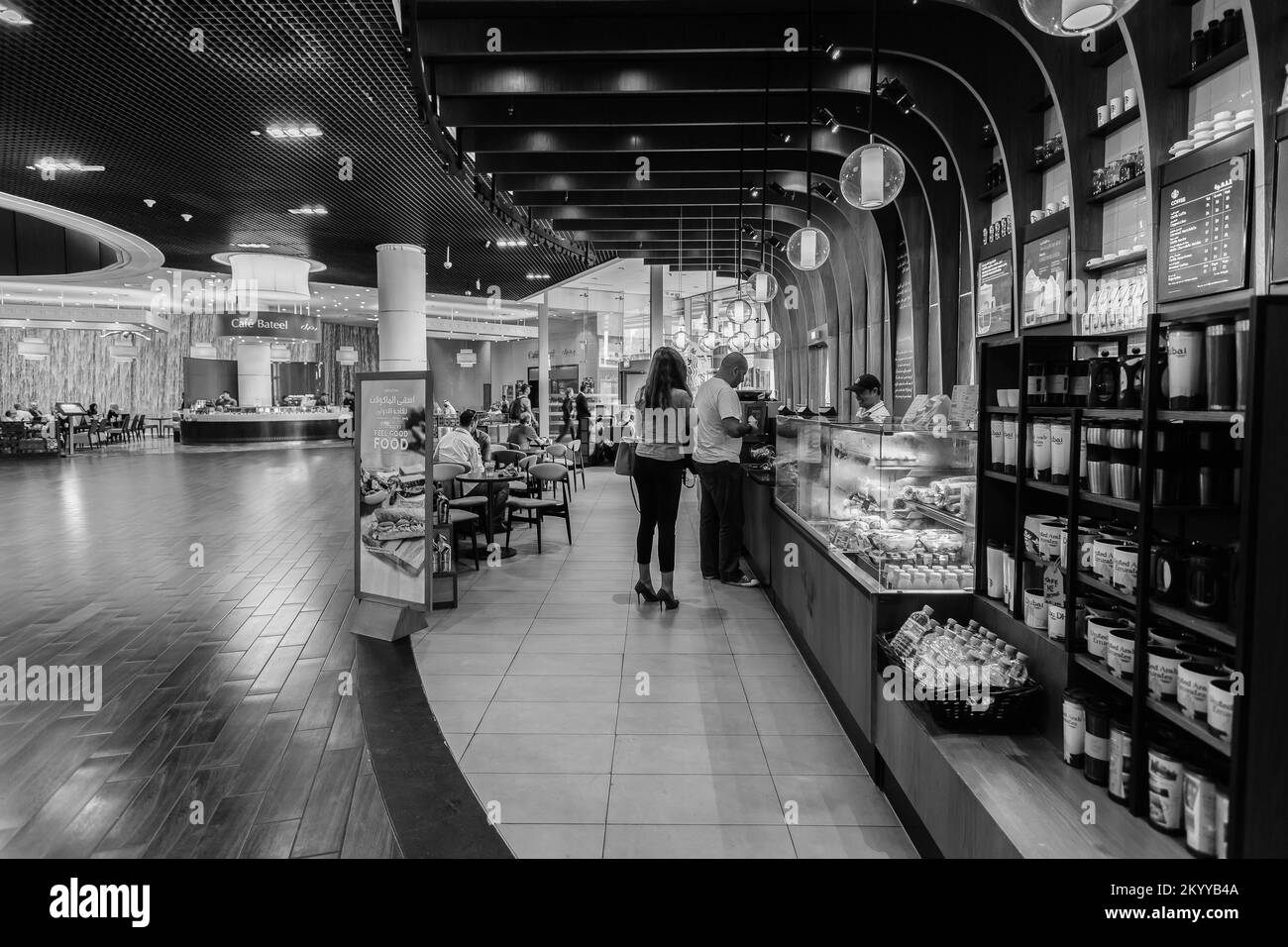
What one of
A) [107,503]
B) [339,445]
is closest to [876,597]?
[107,503]

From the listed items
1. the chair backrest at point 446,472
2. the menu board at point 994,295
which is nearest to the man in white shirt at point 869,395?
the menu board at point 994,295

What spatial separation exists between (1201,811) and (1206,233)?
3.33 meters

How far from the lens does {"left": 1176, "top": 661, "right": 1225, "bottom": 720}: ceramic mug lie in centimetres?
166

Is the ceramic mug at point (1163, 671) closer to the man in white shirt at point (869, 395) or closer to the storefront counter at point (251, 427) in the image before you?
the man in white shirt at point (869, 395)

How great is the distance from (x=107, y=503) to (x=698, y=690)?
31.1 ft

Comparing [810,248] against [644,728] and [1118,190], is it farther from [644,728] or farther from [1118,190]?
[644,728]

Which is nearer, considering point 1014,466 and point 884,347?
point 1014,466

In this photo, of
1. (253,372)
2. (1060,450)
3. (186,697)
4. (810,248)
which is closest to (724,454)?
(810,248)

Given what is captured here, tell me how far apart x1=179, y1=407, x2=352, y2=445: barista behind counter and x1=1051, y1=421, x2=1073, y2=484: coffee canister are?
68.6 ft

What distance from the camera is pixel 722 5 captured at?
559 cm

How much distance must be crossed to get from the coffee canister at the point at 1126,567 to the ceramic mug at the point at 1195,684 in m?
0.27

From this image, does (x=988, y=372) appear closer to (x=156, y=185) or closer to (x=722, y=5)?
(x=722, y=5)

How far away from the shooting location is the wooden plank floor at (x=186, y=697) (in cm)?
260
